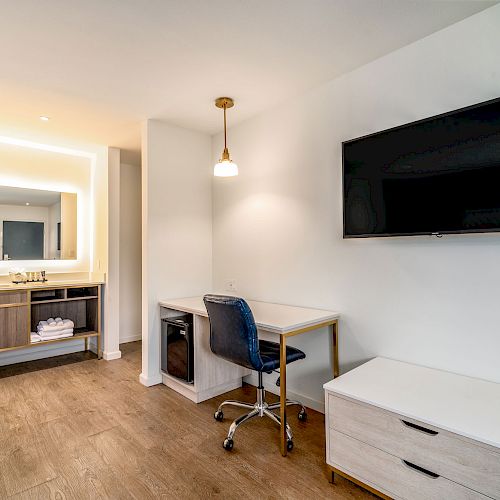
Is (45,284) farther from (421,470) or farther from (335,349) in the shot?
(421,470)

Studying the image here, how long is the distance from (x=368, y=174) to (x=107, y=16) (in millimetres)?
1818

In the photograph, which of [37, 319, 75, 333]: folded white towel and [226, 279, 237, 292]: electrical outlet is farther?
[37, 319, 75, 333]: folded white towel

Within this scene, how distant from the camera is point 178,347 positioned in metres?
2.95

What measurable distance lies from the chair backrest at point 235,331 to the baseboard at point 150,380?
1216 millimetres

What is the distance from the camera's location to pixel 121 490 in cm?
177

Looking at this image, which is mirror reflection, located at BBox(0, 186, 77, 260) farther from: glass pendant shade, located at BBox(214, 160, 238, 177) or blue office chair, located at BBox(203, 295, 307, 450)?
blue office chair, located at BBox(203, 295, 307, 450)

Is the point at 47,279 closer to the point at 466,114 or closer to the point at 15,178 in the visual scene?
the point at 15,178

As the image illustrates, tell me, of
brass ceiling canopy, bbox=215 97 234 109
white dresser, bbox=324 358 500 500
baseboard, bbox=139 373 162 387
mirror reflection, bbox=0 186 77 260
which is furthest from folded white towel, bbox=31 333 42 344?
white dresser, bbox=324 358 500 500

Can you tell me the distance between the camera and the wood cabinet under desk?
133 inches

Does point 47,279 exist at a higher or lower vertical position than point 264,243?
lower

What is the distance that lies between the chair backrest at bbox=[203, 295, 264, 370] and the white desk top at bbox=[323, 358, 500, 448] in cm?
53

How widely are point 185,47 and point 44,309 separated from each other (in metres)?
3.42

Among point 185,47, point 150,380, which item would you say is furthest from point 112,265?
point 185,47

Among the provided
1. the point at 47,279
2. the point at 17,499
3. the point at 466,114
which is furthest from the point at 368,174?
the point at 47,279
